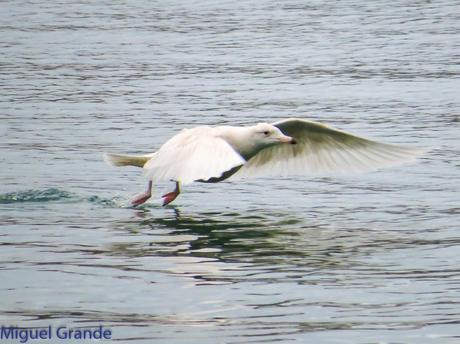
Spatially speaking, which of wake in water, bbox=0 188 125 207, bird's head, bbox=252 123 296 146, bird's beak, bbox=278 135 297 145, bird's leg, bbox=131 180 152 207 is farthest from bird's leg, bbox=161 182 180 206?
bird's beak, bbox=278 135 297 145

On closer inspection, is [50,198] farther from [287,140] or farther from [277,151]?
[287,140]

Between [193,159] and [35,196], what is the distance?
3.26 metres

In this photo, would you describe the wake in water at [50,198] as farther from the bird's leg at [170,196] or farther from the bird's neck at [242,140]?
the bird's neck at [242,140]

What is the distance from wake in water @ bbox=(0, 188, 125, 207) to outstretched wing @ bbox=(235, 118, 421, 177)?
1518 mm

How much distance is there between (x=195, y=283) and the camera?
12.6 meters

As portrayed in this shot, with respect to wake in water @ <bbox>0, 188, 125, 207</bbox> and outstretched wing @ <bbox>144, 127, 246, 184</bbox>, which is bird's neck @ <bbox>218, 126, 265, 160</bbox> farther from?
wake in water @ <bbox>0, 188, 125, 207</bbox>

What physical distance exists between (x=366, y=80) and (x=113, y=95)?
4197mm

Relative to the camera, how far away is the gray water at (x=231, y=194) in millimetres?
11648

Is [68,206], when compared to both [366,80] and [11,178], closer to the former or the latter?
[11,178]

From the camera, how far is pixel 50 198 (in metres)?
16.8

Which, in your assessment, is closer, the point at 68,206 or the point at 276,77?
the point at 68,206

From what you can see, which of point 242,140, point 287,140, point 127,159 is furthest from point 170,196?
point 287,140

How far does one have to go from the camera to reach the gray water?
Answer: 459 inches

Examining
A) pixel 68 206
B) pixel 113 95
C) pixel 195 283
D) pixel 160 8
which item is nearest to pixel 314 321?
pixel 195 283
